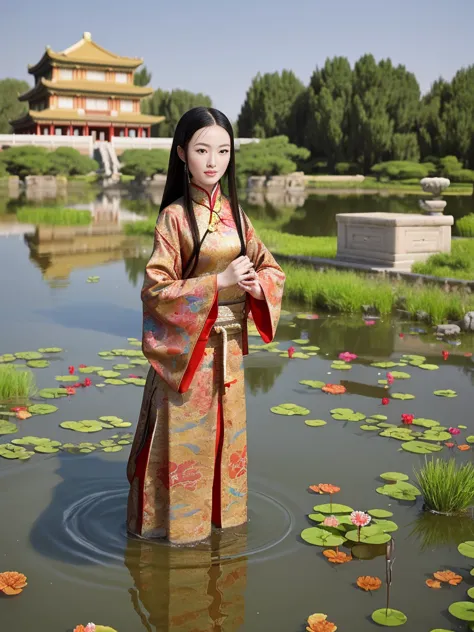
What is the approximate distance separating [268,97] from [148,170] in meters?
14.7

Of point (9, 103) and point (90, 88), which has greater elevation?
point (9, 103)

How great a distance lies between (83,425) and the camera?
15.1 ft

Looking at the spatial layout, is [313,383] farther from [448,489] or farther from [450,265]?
[450,265]

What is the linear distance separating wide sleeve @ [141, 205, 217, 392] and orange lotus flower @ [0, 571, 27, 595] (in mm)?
798

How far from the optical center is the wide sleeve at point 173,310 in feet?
9.59

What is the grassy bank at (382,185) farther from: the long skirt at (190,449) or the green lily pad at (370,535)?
the long skirt at (190,449)

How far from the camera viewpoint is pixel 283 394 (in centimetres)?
532

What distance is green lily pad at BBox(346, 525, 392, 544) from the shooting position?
323 cm

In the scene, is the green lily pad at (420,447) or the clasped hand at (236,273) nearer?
the clasped hand at (236,273)

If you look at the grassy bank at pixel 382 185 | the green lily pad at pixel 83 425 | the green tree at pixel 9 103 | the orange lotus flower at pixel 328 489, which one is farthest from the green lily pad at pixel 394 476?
the green tree at pixel 9 103

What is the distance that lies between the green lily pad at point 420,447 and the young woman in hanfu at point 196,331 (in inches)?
52.6

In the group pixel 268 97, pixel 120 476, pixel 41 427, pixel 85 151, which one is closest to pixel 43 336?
pixel 41 427

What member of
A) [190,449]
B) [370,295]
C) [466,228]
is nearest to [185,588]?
[190,449]

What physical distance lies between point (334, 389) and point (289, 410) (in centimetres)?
51
